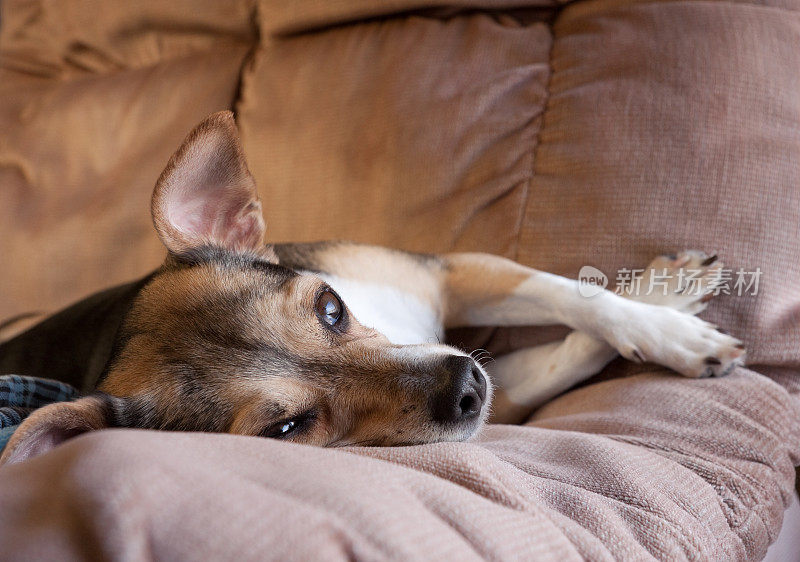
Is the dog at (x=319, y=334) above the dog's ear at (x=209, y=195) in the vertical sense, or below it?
below

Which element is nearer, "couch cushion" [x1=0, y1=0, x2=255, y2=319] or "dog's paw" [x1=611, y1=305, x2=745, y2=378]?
"dog's paw" [x1=611, y1=305, x2=745, y2=378]

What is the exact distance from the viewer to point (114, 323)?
2.18 m

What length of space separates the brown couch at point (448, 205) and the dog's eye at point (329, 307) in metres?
0.52

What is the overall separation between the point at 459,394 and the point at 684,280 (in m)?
0.92

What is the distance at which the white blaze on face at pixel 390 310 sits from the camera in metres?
2.13

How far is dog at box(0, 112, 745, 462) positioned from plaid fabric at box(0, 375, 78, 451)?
3.8 inches

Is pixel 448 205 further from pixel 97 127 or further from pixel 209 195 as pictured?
pixel 97 127

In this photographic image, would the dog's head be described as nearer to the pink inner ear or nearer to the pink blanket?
the pink inner ear

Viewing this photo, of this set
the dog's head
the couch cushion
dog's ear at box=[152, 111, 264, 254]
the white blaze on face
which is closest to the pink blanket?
the dog's head

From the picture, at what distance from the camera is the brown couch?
86cm

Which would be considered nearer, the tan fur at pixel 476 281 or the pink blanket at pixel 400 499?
the pink blanket at pixel 400 499

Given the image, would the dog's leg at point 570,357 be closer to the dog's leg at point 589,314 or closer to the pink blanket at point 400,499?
the dog's leg at point 589,314

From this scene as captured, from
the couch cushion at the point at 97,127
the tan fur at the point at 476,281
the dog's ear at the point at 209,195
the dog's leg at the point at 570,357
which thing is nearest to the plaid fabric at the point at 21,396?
the dog's ear at the point at 209,195

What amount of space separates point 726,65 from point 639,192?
0.50 meters
